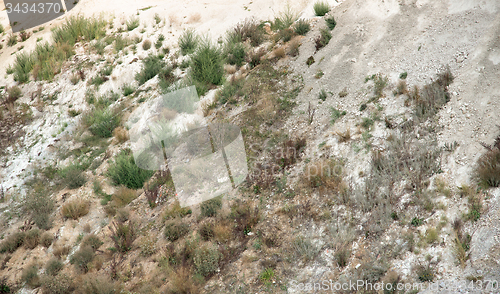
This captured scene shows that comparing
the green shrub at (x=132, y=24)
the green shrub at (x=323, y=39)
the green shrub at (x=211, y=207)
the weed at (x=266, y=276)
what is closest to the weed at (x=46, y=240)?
the green shrub at (x=211, y=207)

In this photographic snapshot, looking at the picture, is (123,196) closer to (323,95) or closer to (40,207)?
(40,207)

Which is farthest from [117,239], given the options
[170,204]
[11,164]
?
[11,164]

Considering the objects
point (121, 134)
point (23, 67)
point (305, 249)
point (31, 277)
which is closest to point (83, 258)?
point (31, 277)

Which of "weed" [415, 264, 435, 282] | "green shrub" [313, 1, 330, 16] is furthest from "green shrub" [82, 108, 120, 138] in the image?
"weed" [415, 264, 435, 282]

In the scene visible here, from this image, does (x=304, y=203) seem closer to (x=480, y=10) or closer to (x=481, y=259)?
(x=481, y=259)

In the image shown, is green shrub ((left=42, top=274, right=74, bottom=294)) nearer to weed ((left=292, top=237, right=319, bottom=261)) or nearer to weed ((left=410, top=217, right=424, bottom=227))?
weed ((left=292, top=237, right=319, bottom=261))

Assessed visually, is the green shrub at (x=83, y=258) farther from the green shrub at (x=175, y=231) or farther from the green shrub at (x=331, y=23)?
the green shrub at (x=331, y=23)
